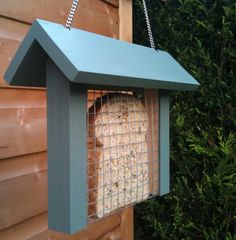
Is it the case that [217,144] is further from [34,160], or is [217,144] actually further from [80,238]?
[34,160]

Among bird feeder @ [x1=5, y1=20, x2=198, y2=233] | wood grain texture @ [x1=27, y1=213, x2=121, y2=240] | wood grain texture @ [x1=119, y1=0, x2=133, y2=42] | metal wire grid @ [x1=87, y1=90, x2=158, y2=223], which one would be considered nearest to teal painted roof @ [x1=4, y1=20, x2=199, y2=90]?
bird feeder @ [x1=5, y1=20, x2=198, y2=233]

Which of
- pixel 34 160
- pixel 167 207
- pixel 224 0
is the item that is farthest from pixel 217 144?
pixel 34 160

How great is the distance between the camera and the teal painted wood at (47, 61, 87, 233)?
71cm

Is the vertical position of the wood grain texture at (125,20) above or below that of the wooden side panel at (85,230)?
above

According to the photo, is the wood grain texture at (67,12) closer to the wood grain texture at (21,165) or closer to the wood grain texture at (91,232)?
the wood grain texture at (21,165)

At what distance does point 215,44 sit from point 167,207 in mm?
970

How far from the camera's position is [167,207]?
2.23m

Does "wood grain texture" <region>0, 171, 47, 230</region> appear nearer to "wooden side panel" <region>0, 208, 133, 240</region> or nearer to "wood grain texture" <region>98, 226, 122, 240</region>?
"wooden side panel" <region>0, 208, 133, 240</region>

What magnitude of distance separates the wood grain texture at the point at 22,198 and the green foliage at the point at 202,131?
0.90m

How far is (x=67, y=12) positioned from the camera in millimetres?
1532

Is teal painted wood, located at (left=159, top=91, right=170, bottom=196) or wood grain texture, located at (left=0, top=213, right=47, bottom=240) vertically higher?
teal painted wood, located at (left=159, top=91, right=170, bottom=196)

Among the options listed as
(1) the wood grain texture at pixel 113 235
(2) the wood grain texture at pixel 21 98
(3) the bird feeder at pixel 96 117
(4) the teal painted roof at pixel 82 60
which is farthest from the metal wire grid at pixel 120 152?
(1) the wood grain texture at pixel 113 235

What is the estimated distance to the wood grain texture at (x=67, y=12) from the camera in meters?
1.26

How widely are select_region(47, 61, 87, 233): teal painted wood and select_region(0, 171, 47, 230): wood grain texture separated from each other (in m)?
0.55
